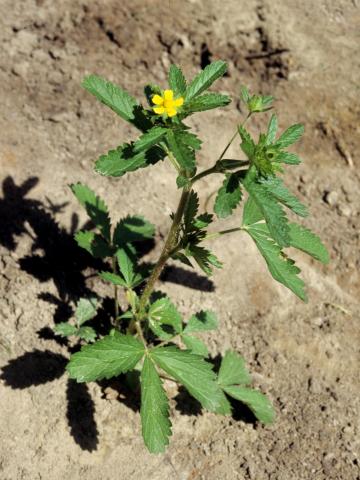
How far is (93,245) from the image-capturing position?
126 inches

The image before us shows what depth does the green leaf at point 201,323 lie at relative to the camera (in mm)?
3277

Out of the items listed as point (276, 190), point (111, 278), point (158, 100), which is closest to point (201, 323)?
point (111, 278)

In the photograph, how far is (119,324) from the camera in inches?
131

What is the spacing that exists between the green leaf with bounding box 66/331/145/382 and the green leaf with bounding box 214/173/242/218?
0.84 m

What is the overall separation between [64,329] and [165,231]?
1.12m

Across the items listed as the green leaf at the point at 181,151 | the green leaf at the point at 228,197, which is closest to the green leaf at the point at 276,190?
the green leaf at the point at 228,197

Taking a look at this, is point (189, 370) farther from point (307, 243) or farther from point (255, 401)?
point (307, 243)

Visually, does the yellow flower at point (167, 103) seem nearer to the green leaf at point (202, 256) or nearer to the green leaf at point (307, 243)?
the green leaf at point (202, 256)

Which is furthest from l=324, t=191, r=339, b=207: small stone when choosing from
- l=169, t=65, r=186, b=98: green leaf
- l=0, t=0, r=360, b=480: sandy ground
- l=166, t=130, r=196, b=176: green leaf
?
l=166, t=130, r=196, b=176: green leaf

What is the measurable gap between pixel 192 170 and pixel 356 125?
2.86 m

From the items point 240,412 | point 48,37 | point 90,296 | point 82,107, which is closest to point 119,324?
point 90,296

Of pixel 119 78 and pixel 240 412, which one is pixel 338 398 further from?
pixel 119 78

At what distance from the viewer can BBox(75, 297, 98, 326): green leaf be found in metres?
3.22

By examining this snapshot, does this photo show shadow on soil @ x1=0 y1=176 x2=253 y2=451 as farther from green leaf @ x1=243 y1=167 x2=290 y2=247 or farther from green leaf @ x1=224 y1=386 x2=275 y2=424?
green leaf @ x1=243 y1=167 x2=290 y2=247
